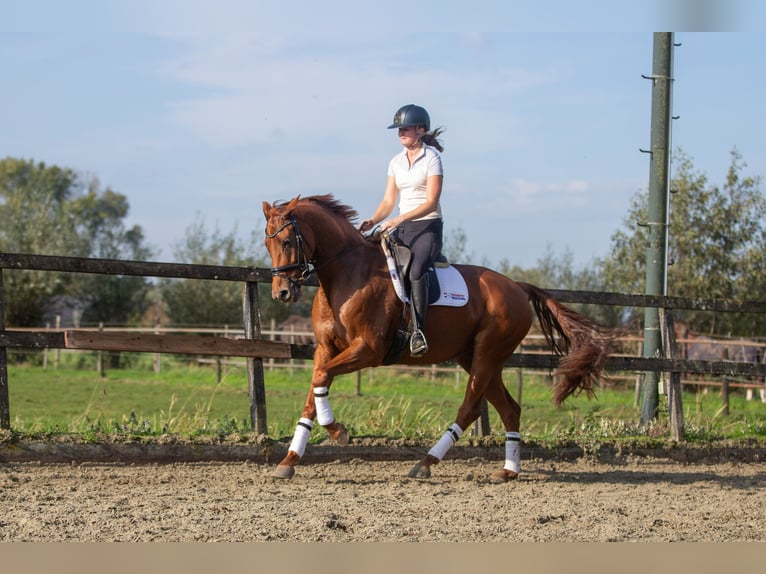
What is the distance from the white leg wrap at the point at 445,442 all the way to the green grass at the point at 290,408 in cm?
107

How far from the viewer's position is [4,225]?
40.3 meters

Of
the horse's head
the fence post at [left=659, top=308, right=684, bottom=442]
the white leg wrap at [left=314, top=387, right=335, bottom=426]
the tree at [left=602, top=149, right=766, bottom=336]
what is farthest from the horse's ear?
the tree at [left=602, top=149, right=766, bottom=336]

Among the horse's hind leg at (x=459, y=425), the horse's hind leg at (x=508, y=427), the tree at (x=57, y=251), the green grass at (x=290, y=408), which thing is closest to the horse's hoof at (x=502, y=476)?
the horse's hind leg at (x=508, y=427)

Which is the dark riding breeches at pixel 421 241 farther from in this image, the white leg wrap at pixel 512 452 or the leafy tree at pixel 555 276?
the leafy tree at pixel 555 276

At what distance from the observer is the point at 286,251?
6.58m

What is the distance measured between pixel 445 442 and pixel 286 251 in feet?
6.74

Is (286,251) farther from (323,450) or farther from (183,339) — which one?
(323,450)

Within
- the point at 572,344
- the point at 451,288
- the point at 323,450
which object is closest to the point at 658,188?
the point at 572,344

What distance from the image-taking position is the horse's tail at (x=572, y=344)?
7.69 m

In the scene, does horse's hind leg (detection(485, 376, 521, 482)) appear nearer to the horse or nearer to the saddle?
the horse

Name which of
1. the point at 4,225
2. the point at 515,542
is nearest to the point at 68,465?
the point at 515,542

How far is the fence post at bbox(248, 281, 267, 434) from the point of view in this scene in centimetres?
776

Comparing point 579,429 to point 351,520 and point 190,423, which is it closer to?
point 190,423

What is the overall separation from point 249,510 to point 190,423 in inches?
110
